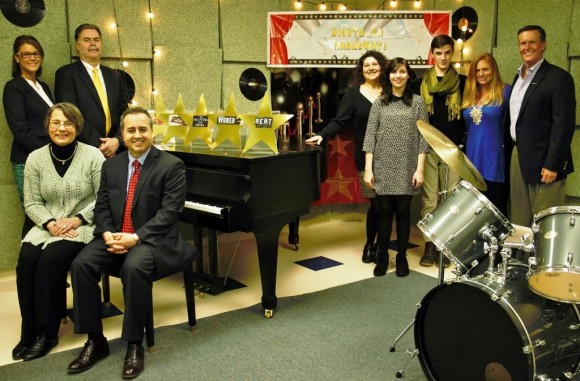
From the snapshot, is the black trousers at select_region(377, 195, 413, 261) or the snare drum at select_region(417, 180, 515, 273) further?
the black trousers at select_region(377, 195, 413, 261)

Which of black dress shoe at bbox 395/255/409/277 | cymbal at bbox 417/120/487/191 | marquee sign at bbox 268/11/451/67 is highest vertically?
marquee sign at bbox 268/11/451/67

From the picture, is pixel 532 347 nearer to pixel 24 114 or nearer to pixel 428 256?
pixel 428 256

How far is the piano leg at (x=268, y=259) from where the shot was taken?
331cm

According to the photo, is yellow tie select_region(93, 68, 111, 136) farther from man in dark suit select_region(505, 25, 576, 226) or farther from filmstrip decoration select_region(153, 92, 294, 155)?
man in dark suit select_region(505, 25, 576, 226)

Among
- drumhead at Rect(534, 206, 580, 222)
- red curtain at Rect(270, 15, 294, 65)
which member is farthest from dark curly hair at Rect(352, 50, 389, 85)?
drumhead at Rect(534, 206, 580, 222)

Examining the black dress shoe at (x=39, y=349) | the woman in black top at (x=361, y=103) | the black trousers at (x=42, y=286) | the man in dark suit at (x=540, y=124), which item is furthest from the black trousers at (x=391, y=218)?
the black dress shoe at (x=39, y=349)

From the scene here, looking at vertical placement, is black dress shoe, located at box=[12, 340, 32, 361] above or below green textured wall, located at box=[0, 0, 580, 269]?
below

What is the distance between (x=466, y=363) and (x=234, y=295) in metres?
1.84

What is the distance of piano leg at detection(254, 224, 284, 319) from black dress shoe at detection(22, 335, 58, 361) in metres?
1.21

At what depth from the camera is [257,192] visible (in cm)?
323

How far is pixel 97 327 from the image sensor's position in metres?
2.82

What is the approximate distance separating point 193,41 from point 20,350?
2838mm

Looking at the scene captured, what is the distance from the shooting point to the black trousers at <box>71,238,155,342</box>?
2.78m

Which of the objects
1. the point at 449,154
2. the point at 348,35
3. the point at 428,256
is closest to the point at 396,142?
the point at 428,256
